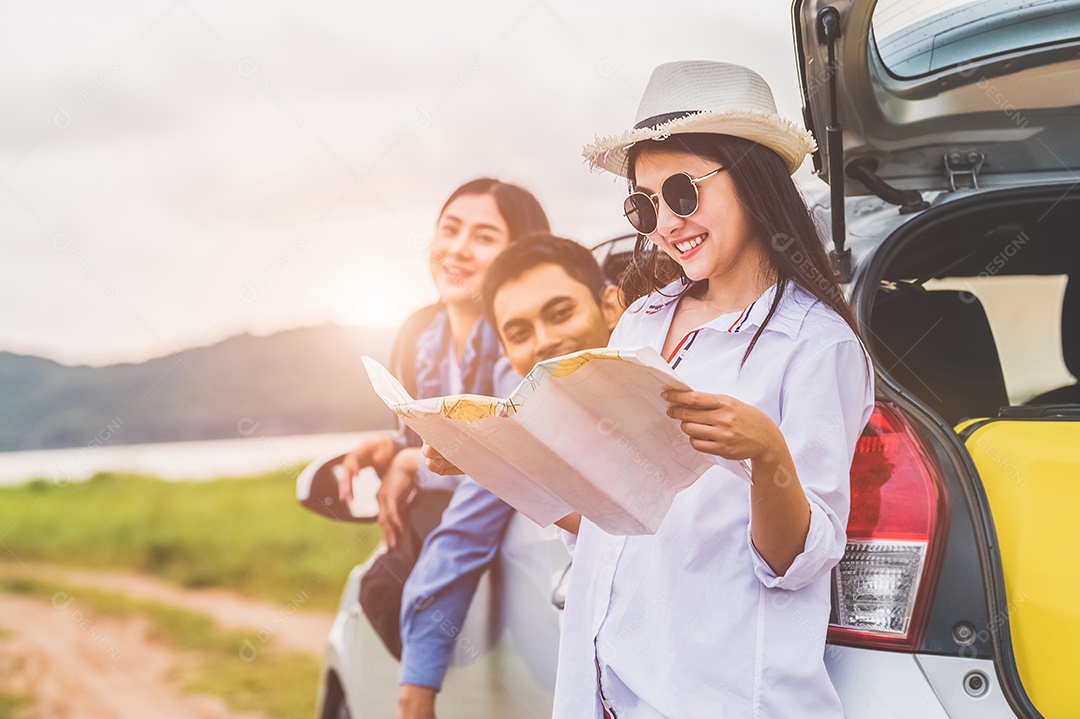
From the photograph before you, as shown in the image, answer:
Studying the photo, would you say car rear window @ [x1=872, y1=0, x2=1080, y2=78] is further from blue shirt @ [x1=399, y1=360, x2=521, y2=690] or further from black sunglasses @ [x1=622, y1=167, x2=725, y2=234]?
blue shirt @ [x1=399, y1=360, x2=521, y2=690]

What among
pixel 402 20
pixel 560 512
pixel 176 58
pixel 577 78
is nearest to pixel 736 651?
pixel 560 512

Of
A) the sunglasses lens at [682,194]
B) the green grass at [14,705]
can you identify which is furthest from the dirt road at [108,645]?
the sunglasses lens at [682,194]

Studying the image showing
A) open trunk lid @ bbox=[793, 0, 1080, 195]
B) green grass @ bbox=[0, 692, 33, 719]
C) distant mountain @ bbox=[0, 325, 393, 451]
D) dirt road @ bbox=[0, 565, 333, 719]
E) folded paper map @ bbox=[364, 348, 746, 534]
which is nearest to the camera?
folded paper map @ bbox=[364, 348, 746, 534]

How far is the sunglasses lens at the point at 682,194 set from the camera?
4.12 feet

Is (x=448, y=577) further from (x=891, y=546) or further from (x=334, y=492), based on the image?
(x=891, y=546)

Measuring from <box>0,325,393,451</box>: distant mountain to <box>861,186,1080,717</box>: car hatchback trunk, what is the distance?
4.10ft

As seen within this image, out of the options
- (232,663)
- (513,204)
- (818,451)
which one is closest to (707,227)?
(818,451)

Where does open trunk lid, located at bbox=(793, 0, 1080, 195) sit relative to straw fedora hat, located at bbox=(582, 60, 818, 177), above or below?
above

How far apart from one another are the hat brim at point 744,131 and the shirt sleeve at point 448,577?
3.39ft

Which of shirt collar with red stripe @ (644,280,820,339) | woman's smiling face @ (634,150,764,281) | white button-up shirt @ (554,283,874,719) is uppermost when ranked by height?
woman's smiling face @ (634,150,764,281)

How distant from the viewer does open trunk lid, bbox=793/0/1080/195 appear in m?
1.78

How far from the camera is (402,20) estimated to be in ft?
8.63

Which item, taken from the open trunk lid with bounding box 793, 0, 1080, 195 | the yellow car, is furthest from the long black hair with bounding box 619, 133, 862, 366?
the open trunk lid with bounding box 793, 0, 1080, 195

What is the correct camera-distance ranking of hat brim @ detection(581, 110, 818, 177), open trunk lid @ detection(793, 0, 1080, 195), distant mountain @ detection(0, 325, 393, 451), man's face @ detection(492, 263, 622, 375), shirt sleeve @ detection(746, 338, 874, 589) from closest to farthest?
shirt sleeve @ detection(746, 338, 874, 589)
hat brim @ detection(581, 110, 818, 177)
open trunk lid @ detection(793, 0, 1080, 195)
man's face @ detection(492, 263, 622, 375)
distant mountain @ detection(0, 325, 393, 451)
